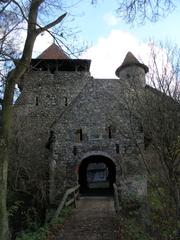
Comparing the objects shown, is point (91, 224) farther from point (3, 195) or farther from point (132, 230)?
point (3, 195)

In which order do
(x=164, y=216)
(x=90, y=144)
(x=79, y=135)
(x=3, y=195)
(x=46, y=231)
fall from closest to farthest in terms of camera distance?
(x=164, y=216)
(x=3, y=195)
(x=46, y=231)
(x=90, y=144)
(x=79, y=135)

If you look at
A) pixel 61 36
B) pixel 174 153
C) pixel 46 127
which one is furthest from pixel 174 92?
pixel 46 127

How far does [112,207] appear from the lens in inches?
566

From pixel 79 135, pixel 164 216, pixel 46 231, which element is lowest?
pixel 46 231

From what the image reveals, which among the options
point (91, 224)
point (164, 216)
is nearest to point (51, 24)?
point (164, 216)

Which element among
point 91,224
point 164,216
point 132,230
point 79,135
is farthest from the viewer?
point 79,135

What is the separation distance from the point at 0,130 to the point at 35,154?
14656 millimetres

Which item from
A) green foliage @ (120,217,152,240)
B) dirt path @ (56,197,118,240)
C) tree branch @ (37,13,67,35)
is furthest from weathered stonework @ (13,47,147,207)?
tree branch @ (37,13,67,35)

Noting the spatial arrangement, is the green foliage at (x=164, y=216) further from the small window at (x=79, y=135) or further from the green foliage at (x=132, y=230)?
the small window at (x=79, y=135)

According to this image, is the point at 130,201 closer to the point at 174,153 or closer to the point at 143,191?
the point at 143,191

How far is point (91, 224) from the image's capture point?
11234 millimetres

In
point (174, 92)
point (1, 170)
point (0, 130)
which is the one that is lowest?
point (1, 170)

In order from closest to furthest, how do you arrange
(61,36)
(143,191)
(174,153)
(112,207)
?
(174,153), (61,36), (112,207), (143,191)

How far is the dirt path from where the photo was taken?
9891 millimetres
